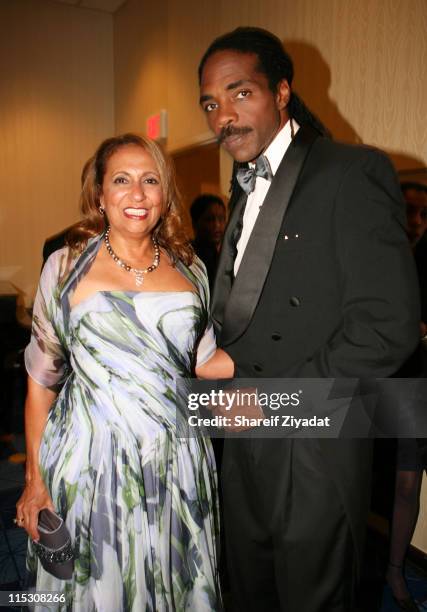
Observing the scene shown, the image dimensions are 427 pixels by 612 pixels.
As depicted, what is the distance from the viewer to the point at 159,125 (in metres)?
4.50

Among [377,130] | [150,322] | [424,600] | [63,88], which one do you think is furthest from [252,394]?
[63,88]

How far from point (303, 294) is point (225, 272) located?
29 centimetres

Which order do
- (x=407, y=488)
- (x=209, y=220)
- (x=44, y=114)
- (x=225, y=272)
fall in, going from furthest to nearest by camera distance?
1. (x=44, y=114)
2. (x=209, y=220)
3. (x=407, y=488)
4. (x=225, y=272)

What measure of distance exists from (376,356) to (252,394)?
354 millimetres

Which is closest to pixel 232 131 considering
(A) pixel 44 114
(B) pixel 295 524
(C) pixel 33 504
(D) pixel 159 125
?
(B) pixel 295 524

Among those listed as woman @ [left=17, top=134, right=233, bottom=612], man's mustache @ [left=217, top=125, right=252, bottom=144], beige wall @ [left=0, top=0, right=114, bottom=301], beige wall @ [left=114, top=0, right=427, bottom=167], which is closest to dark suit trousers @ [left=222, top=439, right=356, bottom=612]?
woman @ [left=17, top=134, right=233, bottom=612]

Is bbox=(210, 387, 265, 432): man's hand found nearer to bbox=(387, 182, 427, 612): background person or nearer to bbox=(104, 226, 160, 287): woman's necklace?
bbox=(104, 226, 160, 287): woman's necklace

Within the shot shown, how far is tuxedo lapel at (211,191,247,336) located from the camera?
1.42 meters

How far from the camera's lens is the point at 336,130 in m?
2.57

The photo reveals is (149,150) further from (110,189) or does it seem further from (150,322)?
(150,322)

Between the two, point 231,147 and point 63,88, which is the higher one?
point 63,88

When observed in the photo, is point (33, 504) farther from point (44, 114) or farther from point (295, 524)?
point (44, 114)

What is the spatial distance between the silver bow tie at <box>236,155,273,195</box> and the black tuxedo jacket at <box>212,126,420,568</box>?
5 cm

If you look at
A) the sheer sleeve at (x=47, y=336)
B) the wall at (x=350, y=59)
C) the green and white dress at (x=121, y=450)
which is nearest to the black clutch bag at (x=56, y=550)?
the green and white dress at (x=121, y=450)
